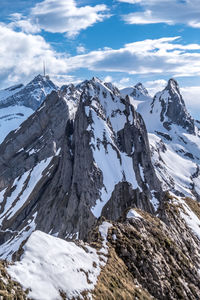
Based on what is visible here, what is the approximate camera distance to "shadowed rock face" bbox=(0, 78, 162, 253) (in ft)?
326

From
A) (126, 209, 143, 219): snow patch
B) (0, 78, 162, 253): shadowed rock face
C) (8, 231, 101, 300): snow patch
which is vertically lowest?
(8, 231, 101, 300): snow patch

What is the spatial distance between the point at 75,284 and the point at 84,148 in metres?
89.8

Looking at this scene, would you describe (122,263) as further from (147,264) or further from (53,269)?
(53,269)

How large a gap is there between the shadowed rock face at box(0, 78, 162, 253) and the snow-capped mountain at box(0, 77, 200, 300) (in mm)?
373

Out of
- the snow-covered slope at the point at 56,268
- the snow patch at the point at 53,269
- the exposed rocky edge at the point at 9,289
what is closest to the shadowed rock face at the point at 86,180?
the snow-covered slope at the point at 56,268

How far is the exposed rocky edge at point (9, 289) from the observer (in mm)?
19047

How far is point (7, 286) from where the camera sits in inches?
774

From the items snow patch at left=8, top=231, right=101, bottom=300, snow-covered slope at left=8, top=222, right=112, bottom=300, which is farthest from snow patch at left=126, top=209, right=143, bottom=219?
snow patch at left=8, top=231, right=101, bottom=300

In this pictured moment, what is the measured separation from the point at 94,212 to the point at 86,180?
1240 cm

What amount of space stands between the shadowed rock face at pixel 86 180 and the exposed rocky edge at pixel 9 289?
68551 millimetres

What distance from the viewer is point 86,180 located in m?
103

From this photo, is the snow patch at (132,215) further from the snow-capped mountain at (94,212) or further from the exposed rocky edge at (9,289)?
the exposed rocky edge at (9,289)

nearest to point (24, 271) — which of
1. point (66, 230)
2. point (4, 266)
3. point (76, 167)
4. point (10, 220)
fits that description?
point (4, 266)

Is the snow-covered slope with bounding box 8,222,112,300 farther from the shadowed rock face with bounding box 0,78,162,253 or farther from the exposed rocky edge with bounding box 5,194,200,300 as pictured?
the shadowed rock face with bounding box 0,78,162,253
